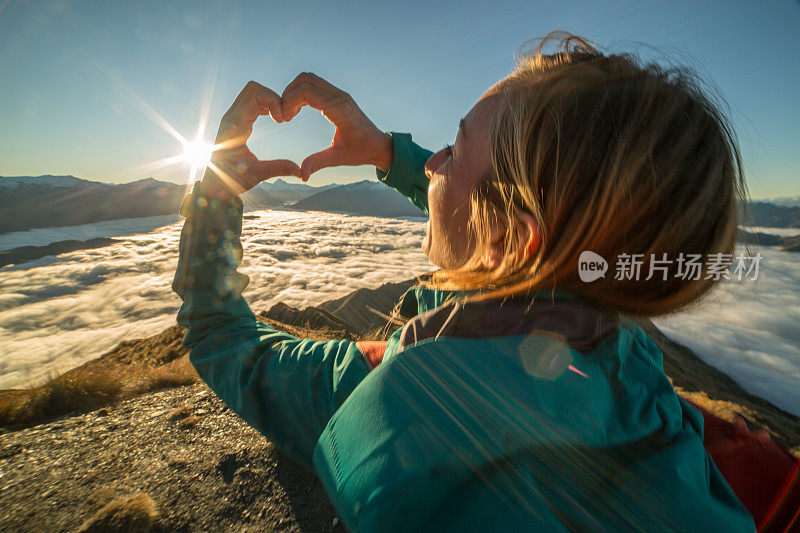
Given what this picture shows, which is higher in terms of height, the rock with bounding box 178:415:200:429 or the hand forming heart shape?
the hand forming heart shape

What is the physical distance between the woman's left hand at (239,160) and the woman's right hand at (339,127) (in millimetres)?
102

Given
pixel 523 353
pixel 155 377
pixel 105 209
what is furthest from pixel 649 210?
pixel 105 209

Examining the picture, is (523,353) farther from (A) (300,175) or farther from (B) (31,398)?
(B) (31,398)

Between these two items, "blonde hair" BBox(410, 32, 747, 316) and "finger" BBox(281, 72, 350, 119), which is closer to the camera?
"blonde hair" BBox(410, 32, 747, 316)

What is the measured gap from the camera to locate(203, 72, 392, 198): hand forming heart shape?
1.34m

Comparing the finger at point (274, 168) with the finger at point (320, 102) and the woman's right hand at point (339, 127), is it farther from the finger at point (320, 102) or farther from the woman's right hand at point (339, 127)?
the finger at point (320, 102)

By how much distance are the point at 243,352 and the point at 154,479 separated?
876mm

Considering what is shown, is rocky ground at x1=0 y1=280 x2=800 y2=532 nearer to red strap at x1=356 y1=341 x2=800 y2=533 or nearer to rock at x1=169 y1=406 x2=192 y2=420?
rock at x1=169 y1=406 x2=192 y2=420

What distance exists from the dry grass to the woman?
163 centimetres

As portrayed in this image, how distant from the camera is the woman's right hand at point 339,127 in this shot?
145cm

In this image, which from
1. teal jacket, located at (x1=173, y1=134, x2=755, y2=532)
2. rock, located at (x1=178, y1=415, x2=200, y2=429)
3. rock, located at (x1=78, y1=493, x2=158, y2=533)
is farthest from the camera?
rock, located at (x1=178, y1=415, x2=200, y2=429)

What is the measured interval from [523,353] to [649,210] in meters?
0.51

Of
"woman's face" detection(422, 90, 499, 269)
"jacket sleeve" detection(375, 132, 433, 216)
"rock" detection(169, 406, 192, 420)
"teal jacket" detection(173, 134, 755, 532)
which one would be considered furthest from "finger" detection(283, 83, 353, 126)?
"rock" detection(169, 406, 192, 420)

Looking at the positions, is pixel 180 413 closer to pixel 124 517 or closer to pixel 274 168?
pixel 124 517
